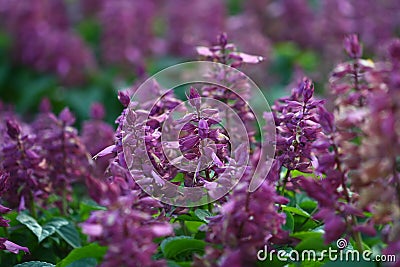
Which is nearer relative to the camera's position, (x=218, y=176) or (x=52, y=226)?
(x=218, y=176)

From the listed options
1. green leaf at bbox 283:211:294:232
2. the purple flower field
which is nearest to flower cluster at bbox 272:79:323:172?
the purple flower field

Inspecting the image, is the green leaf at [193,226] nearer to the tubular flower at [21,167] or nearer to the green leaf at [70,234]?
the green leaf at [70,234]

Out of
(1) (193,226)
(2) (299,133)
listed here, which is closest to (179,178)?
(1) (193,226)

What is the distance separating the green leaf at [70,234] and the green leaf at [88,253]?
362mm

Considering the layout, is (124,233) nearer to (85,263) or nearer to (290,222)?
(85,263)

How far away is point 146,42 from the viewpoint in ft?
16.2

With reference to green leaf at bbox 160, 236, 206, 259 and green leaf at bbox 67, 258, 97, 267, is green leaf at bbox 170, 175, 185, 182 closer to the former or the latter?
→ green leaf at bbox 160, 236, 206, 259

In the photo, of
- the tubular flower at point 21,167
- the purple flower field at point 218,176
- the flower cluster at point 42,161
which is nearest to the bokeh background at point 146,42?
the purple flower field at point 218,176

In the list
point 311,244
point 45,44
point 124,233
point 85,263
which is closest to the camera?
point 124,233

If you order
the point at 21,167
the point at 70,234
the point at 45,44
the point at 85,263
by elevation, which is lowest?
the point at 85,263

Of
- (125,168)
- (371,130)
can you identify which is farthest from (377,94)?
(125,168)

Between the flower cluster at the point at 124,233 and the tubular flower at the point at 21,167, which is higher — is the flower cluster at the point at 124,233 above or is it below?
below

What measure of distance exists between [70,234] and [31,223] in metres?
0.13

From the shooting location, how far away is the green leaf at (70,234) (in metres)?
2.03
